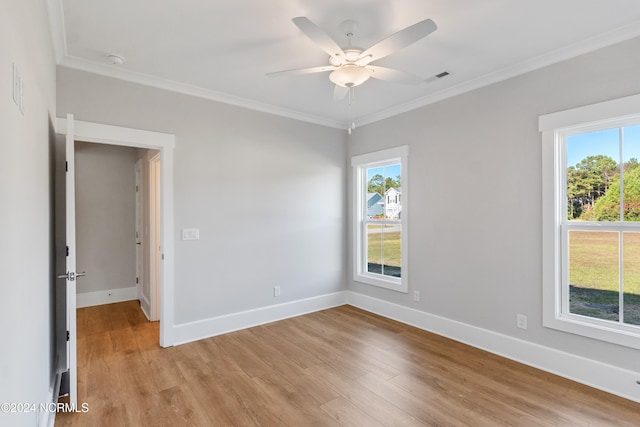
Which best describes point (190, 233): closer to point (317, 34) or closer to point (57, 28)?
point (57, 28)

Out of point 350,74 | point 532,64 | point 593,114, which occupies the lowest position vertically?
point 593,114

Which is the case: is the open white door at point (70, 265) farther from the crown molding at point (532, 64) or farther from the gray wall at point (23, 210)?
the crown molding at point (532, 64)

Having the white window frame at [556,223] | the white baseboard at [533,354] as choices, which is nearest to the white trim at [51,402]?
the white baseboard at [533,354]

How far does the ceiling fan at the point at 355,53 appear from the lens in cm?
177

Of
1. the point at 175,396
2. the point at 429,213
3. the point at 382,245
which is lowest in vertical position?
the point at 175,396

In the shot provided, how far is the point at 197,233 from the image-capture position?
3465 millimetres

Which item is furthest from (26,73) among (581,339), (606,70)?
(581,339)

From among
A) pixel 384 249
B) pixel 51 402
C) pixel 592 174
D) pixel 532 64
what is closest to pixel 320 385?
pixel 51 402

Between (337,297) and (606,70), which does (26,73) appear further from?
(337,297)

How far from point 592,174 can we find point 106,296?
6.07 metres

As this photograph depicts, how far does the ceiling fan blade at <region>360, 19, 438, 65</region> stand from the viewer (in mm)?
1701

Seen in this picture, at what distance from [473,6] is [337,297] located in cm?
372

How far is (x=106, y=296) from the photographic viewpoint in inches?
192

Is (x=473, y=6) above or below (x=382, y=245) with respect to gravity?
above
